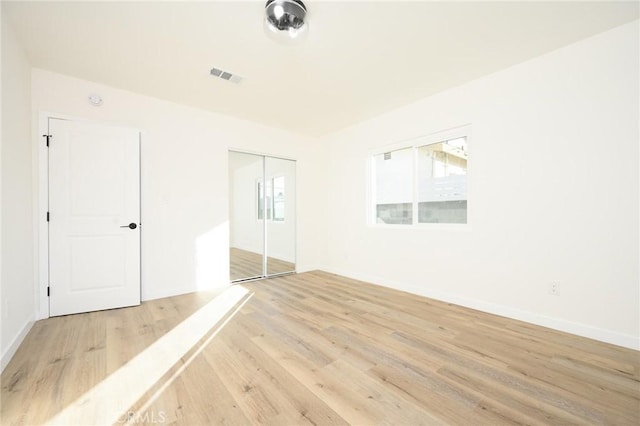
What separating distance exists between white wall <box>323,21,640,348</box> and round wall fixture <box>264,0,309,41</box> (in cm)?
220

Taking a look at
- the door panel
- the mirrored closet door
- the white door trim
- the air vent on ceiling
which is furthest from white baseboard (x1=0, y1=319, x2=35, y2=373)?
the air vent on ceiling

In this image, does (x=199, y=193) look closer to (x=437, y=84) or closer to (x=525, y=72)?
(x=437, y=84)

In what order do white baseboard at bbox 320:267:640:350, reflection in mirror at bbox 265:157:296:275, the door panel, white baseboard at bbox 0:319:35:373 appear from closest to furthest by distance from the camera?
1. white baseboard at bbox 0:319:35:373
2. white baseboard at bbox 320:267:640:350
3. reflection in mirror at bbox 265:157:296:275
4. the door panel

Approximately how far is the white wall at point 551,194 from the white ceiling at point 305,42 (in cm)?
28

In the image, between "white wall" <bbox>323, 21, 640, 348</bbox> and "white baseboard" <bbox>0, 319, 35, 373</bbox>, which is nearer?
"white baseboard" <bbox>0, 319, 35, 373</bbox>

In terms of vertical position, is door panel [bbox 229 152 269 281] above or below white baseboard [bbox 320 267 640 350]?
above

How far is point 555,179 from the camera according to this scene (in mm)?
2529

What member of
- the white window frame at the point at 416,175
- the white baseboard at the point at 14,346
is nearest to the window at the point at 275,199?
the white window frame at the point at 416,175

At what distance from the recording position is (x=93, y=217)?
3.00 m

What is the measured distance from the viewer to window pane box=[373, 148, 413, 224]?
3916 millimetres

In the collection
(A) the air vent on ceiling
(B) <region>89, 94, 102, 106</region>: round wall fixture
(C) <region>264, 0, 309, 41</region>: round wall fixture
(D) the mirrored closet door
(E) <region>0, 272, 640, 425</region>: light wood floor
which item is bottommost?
(E) <region>0, 272, 640, 425</region>: light wood floor

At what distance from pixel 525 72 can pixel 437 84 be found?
0.85 m

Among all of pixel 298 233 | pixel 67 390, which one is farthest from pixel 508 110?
pixel 67 390

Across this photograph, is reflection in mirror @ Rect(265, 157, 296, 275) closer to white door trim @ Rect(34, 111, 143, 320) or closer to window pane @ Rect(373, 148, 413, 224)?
window pane @ Rect(373, 148, 413, 224)
